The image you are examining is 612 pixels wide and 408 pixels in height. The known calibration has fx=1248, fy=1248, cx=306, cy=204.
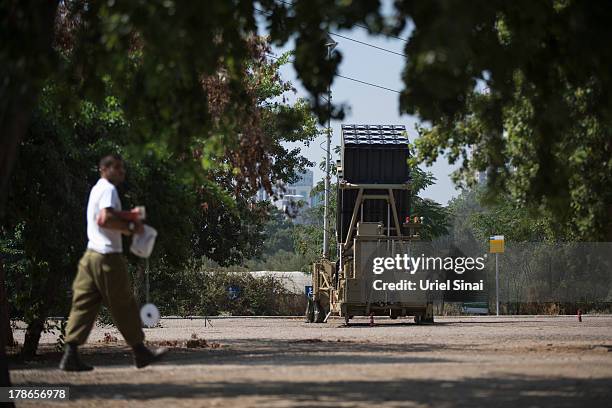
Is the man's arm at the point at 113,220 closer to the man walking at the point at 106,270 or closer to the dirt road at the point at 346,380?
the man walking at the point at 106,270

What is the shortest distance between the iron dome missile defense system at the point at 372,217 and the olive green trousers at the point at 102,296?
2280 centimetres

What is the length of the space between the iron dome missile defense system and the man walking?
22824 millimetres

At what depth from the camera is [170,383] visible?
11750 millimetres

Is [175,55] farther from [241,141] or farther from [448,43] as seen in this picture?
[241,141]

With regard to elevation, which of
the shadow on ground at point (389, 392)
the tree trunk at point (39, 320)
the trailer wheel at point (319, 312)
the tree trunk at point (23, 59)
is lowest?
the shadow on ground at point (389, 392)

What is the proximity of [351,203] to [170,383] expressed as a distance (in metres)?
24.7

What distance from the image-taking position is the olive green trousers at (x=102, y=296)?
12.5 metres

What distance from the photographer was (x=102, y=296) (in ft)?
41.7

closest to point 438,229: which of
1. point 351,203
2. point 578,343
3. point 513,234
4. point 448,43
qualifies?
point 513,234

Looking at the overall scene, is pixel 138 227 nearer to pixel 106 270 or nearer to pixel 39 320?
pixel 106 270

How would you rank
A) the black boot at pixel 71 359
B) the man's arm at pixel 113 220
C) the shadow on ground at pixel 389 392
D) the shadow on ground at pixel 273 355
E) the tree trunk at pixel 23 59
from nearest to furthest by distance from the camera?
1. the tree trunk at pixel 23 59
2. the shadow on ground at pixel 389 392
3. the man's arm at pixel 113 220
4. the black boot at pixel 71 359
5. the shadow on ground at pixel 273 355

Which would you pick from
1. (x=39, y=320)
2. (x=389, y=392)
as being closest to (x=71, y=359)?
(x=389, y=392)

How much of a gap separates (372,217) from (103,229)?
23838 mm

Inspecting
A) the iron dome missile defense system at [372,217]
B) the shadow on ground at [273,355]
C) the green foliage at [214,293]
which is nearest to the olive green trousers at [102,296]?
the shadow on ground at [273,355]
